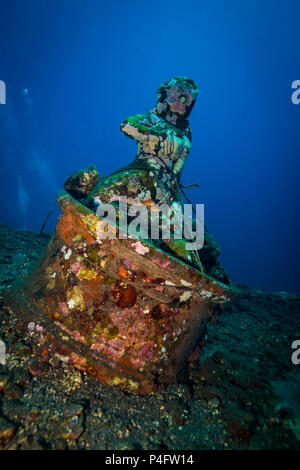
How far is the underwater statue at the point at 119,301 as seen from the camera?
2148 millimetres

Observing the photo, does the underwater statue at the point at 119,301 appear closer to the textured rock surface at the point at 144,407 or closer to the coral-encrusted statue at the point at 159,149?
the textured rock surface at the point at 144,407

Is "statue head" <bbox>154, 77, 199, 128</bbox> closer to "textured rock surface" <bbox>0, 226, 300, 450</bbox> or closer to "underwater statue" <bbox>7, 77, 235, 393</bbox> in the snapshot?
"underwater statue" <bbox>7, 77, 235, 393</bbox>

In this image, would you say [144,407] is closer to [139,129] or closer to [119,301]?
[119,301]

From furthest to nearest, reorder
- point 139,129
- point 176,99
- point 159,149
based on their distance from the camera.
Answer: point 176,99, point 159,149, point 139,129

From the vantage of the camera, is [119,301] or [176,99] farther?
[176,99]

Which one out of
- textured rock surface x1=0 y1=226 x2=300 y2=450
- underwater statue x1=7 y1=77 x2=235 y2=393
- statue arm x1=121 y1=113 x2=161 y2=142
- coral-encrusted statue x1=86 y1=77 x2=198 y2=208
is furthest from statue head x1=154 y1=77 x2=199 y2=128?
textured rock surface x1=0 y1=226 x2=300 y2=450

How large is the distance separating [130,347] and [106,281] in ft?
2.48

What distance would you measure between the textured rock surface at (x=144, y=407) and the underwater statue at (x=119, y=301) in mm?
147

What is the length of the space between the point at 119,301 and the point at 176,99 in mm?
3227

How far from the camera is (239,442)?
1898mm

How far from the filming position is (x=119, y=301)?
2211 millimetres

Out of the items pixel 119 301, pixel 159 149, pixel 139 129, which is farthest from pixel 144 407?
pixel 139 129

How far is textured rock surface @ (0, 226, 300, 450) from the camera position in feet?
5.49
